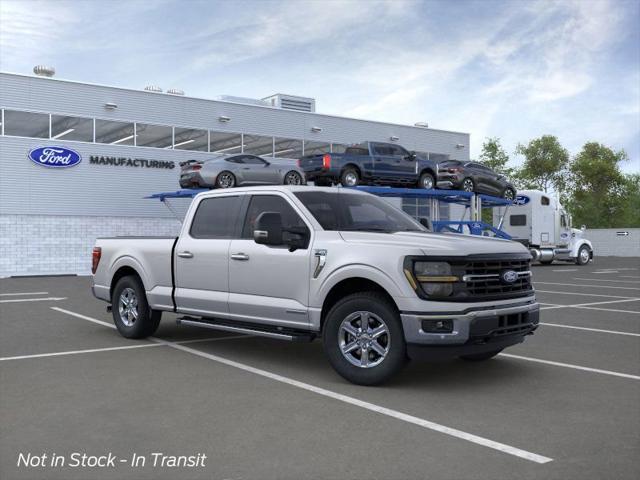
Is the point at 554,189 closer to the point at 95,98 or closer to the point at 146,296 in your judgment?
the point at 95,98

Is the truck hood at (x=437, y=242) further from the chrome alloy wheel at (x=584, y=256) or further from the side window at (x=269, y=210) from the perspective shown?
the chrome alloy wheel at (x=584, y=256)

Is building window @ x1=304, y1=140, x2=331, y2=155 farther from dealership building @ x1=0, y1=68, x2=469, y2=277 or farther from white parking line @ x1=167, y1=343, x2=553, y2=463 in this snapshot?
white parking line @ x1=167, y1=343, x2=553, y2=463

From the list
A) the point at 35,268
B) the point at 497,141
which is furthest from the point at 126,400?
the point at 497,141

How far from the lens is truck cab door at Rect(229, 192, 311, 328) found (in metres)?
6.89

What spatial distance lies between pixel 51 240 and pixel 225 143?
29.8 feet

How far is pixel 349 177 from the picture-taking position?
23.2m

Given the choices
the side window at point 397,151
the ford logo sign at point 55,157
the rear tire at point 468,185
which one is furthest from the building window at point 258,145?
the rear tire at point 468,185

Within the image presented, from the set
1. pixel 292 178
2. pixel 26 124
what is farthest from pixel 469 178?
pixel 26 124

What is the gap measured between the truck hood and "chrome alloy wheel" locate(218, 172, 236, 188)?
54.7 feet

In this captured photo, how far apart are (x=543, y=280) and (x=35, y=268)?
1916cm

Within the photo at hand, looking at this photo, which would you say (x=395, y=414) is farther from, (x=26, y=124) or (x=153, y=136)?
(x=153, y=136)

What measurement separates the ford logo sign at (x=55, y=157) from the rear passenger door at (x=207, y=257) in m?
20.7

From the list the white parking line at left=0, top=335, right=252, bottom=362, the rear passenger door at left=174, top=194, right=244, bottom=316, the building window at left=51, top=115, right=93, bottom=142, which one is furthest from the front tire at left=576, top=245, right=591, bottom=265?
the rear passenger door at left=174, top=194, right=244, bottom=316

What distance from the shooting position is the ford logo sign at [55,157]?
87.6ft
